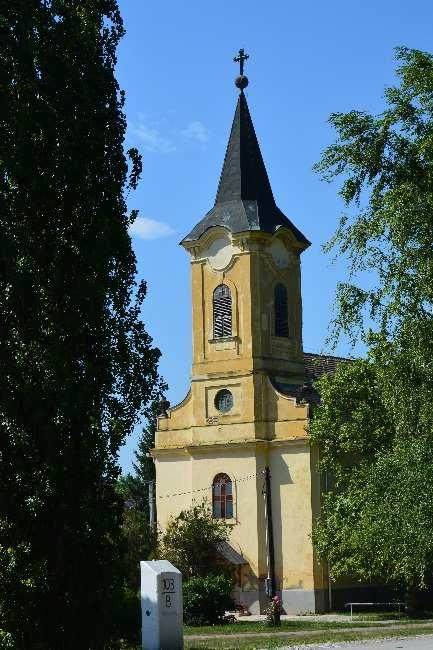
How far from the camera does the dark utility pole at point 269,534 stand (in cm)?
3958

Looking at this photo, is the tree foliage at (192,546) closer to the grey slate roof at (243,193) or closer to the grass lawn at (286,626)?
the grass lawn at (286,626)

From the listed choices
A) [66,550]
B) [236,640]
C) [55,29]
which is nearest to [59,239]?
[55,29]

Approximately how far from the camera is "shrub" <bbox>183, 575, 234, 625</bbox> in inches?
1467

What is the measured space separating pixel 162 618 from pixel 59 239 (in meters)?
9.69

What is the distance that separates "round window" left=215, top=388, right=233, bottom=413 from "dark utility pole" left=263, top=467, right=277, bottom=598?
3.86 metres

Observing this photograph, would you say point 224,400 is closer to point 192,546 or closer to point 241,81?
point 192,546

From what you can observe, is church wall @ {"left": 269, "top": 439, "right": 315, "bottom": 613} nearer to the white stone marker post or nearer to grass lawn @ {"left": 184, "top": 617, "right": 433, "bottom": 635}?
grass lawn @ {"left": 184, "top": 617, "right": 433, "bottom": 635}

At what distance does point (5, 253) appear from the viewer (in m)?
18.2

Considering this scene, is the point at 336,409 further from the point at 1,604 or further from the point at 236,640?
the point at 1,604

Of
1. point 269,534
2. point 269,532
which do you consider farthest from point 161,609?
point 269,534

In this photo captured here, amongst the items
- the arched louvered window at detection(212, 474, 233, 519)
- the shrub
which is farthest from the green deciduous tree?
the arched louvered window at detection(212, 474, 233, 519)

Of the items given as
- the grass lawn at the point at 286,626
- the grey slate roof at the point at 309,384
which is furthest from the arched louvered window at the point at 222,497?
the grass lawn at the point at 286,626

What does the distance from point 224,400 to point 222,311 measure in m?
3.67

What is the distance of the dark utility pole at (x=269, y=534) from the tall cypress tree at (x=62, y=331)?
2060 centimetres
